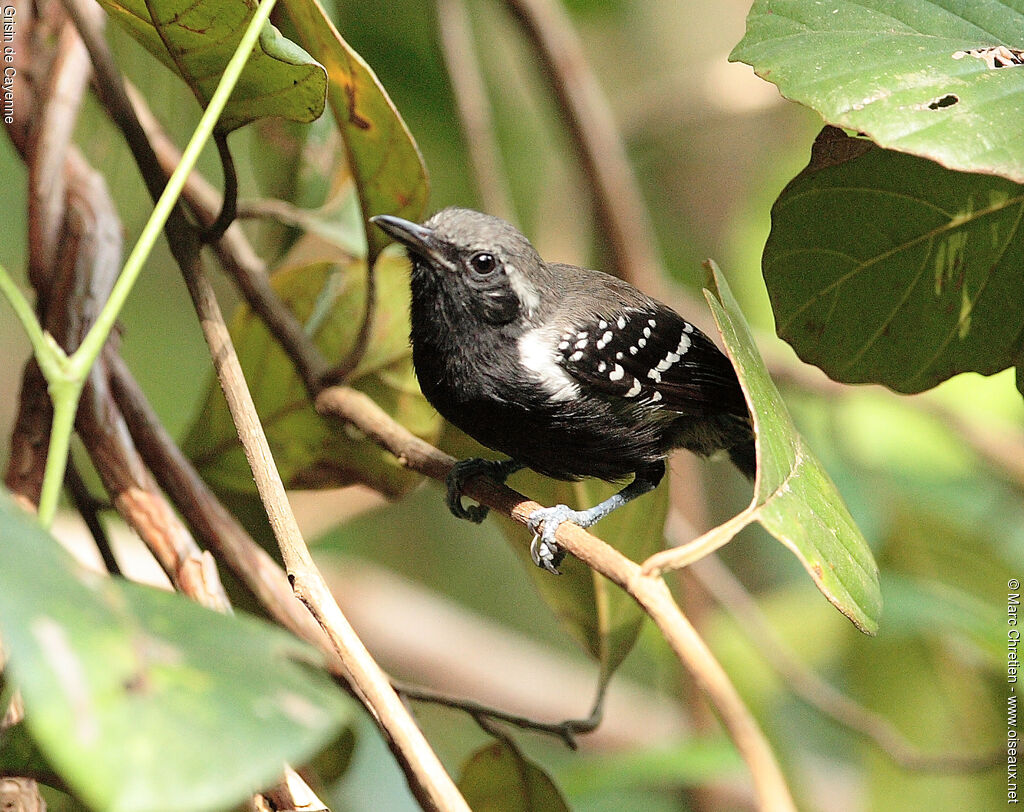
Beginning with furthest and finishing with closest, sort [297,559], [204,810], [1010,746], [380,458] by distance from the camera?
[1010,746] < [380,458] < [297,559] < [204,810]

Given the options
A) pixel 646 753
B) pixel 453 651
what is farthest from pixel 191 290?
pixel 453 651

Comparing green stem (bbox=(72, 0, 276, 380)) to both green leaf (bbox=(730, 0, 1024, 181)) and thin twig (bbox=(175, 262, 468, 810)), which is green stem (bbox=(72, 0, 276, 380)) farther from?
green leaf (bbox=(730, 0, 1024, 181))

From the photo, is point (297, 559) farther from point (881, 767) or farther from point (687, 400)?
point (881, 767)

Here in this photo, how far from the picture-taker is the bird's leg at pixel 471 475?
6.75ft

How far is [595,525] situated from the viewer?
2.25 meters

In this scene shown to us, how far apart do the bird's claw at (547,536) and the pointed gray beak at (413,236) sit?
2.26 ft

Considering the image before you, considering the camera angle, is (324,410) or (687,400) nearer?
(324,410)

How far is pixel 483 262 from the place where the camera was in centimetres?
242

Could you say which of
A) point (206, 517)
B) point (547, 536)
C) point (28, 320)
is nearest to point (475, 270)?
point (547, 536)

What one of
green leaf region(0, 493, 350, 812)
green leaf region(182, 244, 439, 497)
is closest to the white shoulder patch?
green leaf region(182, 244, 439, 497)

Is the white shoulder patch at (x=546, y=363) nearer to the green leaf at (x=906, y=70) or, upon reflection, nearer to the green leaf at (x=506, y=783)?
the green leaf at (x=506, y=783)

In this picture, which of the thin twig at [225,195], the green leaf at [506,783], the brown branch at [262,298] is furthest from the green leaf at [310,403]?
the green leaf at [506,783]

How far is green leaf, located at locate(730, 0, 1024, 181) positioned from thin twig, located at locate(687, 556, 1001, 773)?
1963 millimetres

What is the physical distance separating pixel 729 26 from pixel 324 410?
688 cm
